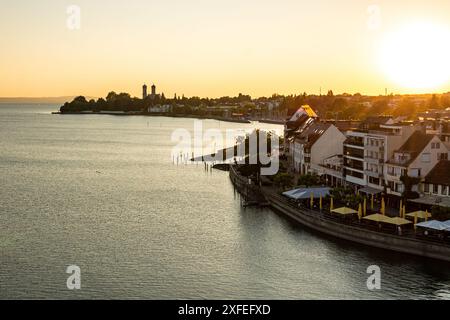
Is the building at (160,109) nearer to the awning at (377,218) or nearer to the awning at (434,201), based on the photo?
the awning at (434,201)

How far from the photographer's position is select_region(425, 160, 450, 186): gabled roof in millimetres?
25609

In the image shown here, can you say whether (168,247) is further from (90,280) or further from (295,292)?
(295,292)

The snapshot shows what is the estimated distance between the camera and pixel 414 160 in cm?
2717

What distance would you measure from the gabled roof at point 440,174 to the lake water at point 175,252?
16.6 feet

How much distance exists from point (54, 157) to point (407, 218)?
4399cm

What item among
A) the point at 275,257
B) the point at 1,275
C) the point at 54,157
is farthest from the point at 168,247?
the point at 54,157

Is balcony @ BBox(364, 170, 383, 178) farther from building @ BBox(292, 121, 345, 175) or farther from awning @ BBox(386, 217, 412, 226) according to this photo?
awning @ BBox(386, 217, 412, 226)

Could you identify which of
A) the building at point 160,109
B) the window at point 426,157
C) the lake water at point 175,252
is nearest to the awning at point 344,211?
the lake water at point 175,252

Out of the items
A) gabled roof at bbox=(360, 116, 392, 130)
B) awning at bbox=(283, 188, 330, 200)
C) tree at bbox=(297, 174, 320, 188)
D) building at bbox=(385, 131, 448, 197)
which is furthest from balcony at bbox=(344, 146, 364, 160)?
awning at bbox=(283, 188, 330, 200)

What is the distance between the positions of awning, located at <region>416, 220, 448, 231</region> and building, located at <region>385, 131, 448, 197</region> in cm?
533

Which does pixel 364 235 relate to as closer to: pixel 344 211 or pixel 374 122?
pixel 344 211

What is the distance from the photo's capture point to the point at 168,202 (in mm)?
34375

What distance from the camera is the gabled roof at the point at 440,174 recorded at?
2561 cm
